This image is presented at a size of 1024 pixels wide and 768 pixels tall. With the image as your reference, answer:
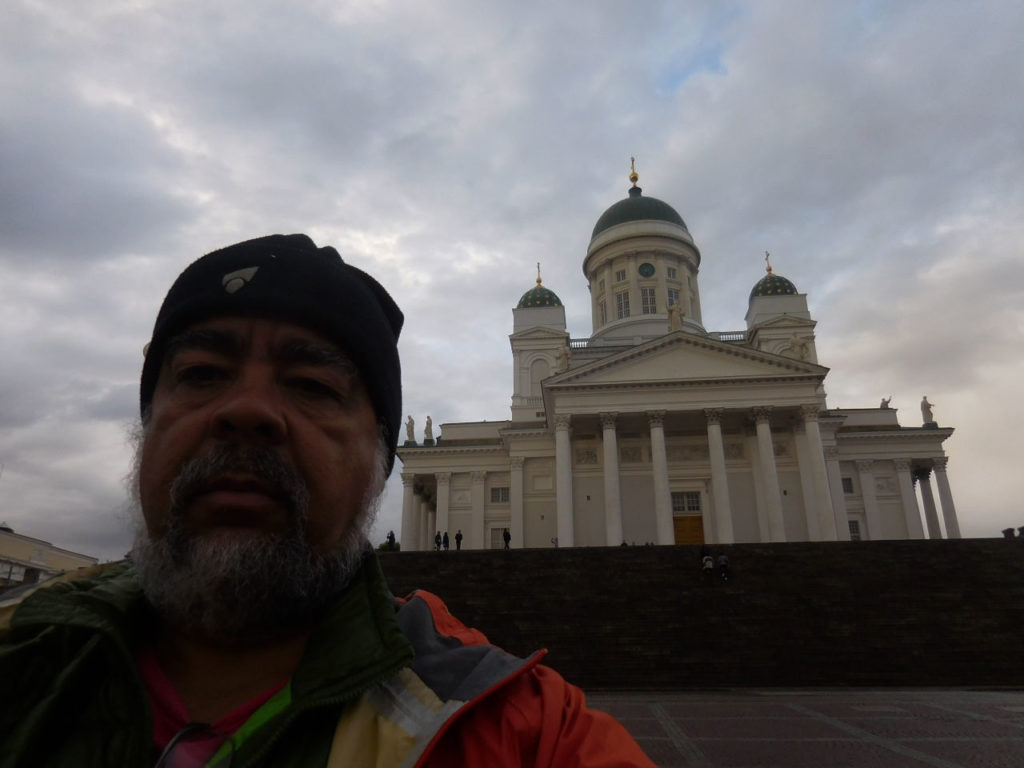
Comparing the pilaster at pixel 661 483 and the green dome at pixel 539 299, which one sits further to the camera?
the green dome at pixel 539 299

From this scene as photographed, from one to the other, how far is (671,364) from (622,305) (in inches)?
607

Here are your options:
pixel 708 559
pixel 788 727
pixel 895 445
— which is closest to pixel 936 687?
pixel 708 559

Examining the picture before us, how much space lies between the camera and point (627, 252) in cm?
4709

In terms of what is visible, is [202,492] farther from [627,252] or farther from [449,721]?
[627,252]

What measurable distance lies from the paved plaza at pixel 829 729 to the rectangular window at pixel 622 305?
3547cm

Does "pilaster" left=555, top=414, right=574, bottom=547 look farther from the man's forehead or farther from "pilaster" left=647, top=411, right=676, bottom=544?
the man's forehead

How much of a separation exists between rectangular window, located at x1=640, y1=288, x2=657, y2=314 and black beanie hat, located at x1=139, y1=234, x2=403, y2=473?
44.7m

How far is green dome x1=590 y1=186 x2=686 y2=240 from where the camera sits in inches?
1918

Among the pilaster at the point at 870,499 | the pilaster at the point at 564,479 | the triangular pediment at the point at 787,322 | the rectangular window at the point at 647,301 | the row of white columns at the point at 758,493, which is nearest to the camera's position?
the row of white columns at the point at 758,493

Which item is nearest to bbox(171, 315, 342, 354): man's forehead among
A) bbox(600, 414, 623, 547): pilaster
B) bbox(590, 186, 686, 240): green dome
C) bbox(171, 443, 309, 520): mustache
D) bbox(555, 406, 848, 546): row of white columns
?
bbox(171, 443, 309, 520): mustache

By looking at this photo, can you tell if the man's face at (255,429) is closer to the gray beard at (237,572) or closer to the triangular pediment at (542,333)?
the gray beard at (237,572)

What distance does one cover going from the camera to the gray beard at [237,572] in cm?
165

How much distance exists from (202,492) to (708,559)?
66.1 feet

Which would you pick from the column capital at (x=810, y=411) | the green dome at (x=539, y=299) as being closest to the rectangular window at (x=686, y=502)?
the column capital at (x=810, y=411)
